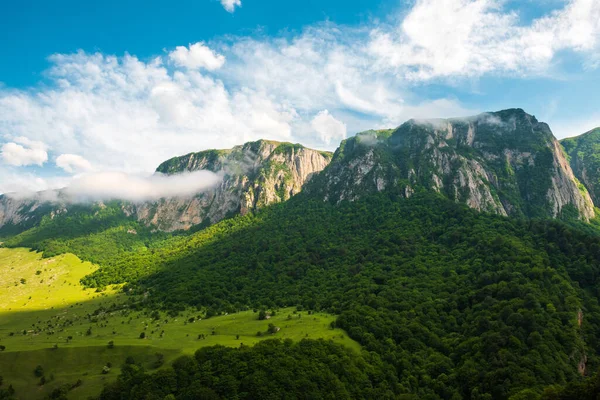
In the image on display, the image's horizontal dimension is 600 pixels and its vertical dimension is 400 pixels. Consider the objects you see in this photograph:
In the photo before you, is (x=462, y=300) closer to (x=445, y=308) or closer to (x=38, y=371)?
(x=445, y=308)

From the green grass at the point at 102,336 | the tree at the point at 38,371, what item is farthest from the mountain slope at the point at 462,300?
the tree at the point at 38,371

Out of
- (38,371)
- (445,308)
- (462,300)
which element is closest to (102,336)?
(38,371)

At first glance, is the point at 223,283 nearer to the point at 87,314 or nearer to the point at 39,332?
the point at 87,314

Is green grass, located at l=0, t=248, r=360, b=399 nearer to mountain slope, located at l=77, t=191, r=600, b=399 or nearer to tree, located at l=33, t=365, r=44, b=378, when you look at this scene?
tree, located at l=33, t=365, r=44, b=378

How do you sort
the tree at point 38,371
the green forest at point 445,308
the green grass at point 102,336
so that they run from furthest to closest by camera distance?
the green grass at point 102,336 → the tree at point 38,371 → the green forest at point 445,308

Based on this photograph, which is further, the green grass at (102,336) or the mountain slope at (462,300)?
the green grass at (102,336)

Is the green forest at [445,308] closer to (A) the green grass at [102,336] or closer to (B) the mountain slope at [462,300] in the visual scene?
(B) the mountain slope at [462,300]

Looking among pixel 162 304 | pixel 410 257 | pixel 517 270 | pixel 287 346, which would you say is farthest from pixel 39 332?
pixel 517 270

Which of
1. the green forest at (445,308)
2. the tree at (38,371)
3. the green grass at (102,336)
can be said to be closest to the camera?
the green forest at (445,308)

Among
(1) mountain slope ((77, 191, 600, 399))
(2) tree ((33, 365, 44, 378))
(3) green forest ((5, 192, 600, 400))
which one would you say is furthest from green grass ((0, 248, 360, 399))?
(1) mountain slope ((77, 191, 600, 399))

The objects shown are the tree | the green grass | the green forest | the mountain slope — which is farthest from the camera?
the green grass
